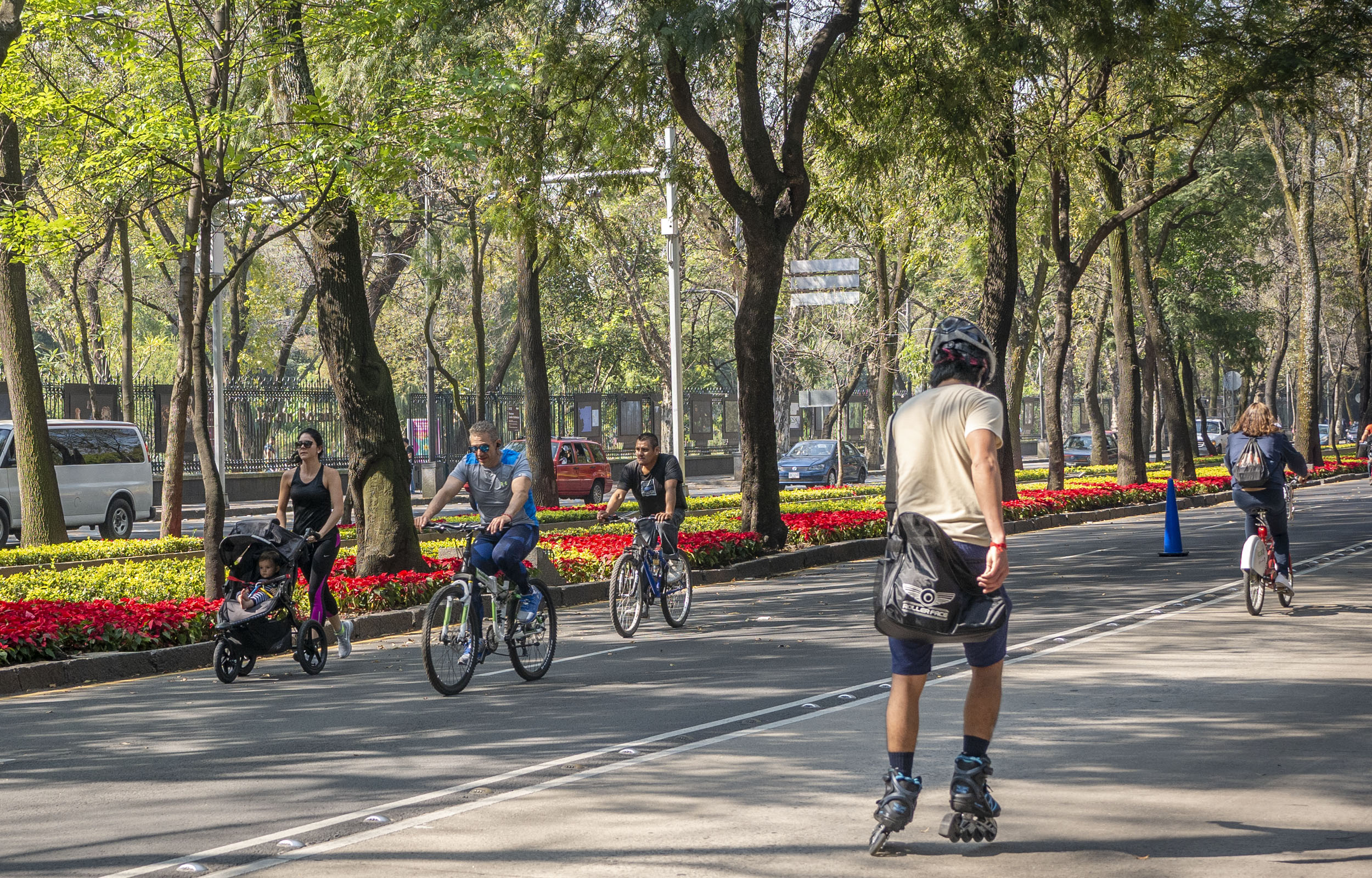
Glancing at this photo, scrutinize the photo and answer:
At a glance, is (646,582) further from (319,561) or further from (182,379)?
(182,379)

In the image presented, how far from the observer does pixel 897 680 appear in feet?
17.7

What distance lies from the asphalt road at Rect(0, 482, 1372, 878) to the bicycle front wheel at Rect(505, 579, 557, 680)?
0.19m

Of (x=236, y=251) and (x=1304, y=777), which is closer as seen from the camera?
(x=1304, y=777)

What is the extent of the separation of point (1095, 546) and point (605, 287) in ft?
100

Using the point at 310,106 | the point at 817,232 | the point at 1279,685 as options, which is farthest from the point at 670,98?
the point at 817,232

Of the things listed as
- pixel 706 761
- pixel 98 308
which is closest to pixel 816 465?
pixel 98 308

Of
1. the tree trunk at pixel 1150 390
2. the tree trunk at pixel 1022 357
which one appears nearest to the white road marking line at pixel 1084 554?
the tree trunk at pixel 1022 357

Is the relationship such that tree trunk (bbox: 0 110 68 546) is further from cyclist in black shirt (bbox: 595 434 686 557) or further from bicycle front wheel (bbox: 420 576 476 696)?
bicycle front wheel (bbox: 420 576 476 696)

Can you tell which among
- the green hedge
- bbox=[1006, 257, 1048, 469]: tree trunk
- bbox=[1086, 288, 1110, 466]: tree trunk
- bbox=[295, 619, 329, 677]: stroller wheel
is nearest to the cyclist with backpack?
bbox=[295, 619, 329, 677]: stroller wheel

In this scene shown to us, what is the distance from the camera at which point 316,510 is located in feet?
36.9

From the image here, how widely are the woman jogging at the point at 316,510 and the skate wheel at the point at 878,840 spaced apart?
665cm

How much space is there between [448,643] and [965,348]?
4.88 metres

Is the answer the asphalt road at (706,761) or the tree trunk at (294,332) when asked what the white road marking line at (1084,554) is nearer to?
the asphalt road at (706,761)

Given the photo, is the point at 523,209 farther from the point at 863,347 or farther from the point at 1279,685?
the point at 863,347
